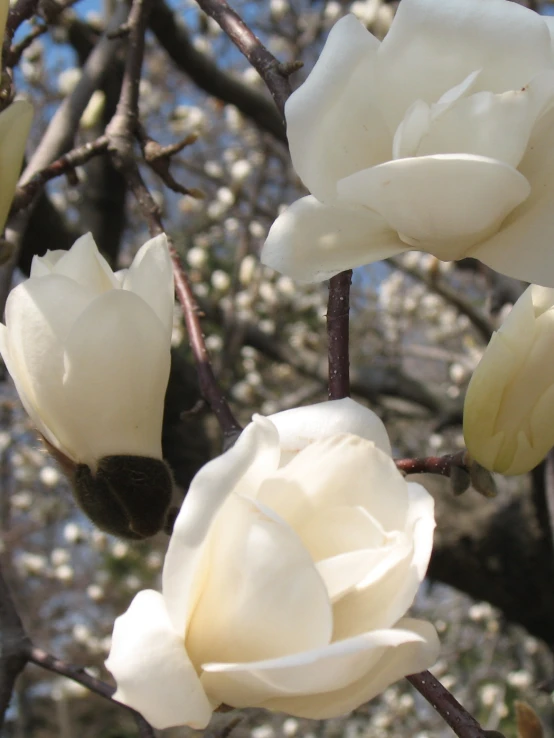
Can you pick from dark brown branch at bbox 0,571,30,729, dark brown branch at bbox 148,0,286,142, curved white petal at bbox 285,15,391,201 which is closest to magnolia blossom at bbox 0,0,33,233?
curved white petal at bbox 285,15,391,201

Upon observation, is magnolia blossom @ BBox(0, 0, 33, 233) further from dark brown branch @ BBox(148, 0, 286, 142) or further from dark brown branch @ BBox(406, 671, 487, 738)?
dark brown branch @ BBox(148, 0, 286, 142)

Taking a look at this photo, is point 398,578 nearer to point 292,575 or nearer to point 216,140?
point 292,575

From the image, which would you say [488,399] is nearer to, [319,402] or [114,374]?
[319,402]

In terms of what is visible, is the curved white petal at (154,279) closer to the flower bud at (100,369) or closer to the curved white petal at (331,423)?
the flower bud at (100,369)

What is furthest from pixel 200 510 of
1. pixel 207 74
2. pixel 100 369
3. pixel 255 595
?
pixel 207 74

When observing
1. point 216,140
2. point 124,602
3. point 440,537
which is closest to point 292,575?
point 440,537
